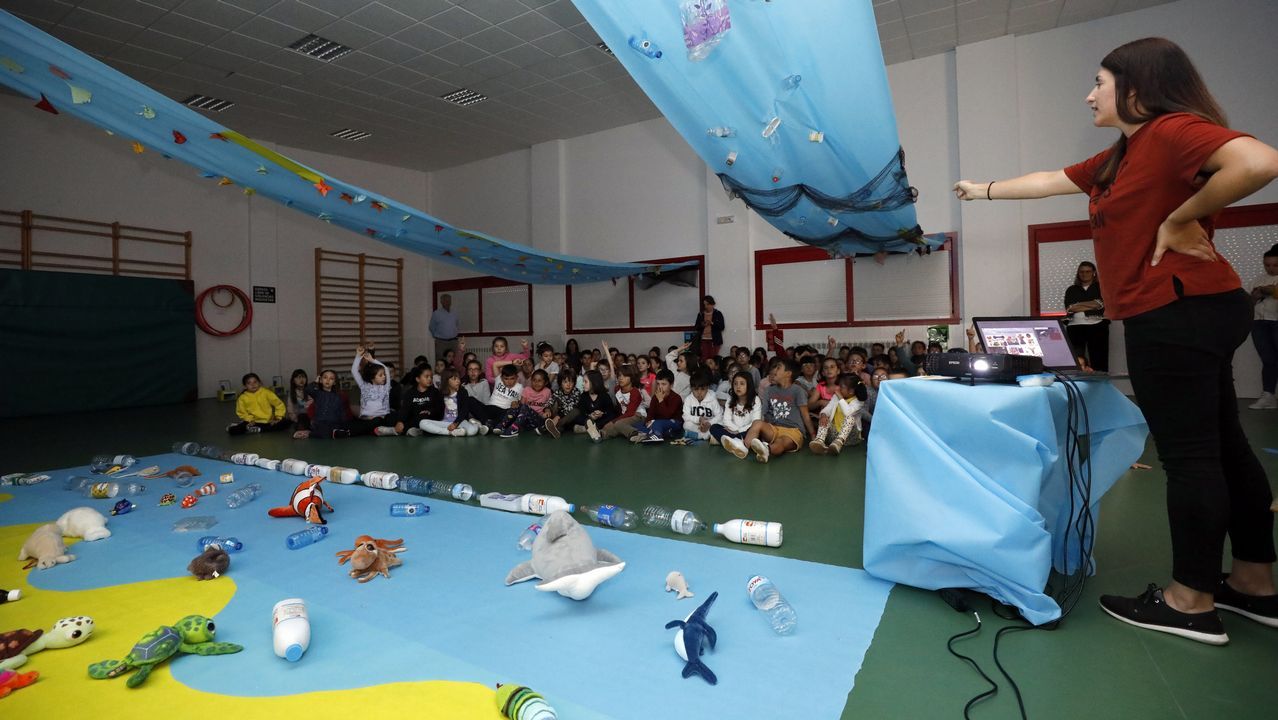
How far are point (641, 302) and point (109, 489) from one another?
241 inches

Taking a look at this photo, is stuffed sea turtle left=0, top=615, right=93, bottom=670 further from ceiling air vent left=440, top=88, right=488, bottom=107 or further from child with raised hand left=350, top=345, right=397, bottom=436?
ceiling air vent left=440, top=88, right=488, bottom=107

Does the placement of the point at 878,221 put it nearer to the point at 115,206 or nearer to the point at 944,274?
the point at 944,274

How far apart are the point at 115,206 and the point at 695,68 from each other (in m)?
8.43

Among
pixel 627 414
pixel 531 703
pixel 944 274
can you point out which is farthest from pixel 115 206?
pixel 944 274

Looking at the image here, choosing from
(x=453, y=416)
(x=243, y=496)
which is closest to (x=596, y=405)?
(x=453, y=416)

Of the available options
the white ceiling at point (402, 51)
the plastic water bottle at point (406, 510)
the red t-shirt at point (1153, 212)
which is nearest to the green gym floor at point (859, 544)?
the plastic water bottle at point (406, 510)

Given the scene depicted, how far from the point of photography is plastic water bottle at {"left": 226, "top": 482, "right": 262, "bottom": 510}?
2.87 meters

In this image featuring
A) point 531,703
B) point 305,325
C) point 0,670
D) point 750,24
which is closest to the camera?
point 531,703

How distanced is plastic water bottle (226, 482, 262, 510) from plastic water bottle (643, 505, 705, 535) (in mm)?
1915

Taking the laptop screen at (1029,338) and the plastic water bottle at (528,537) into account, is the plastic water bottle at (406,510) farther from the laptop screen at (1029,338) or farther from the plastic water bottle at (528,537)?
the laptop screen at (1029,338)

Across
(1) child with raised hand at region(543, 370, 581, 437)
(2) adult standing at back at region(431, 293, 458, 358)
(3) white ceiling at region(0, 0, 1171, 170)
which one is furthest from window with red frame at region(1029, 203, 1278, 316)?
(2) adult standing at back at region(431, 293, 458, 358)

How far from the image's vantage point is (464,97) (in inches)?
295

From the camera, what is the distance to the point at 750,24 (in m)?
2.06

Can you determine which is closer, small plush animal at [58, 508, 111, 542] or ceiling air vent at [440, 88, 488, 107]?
small plush animal at [58, 508, 111, 542]
